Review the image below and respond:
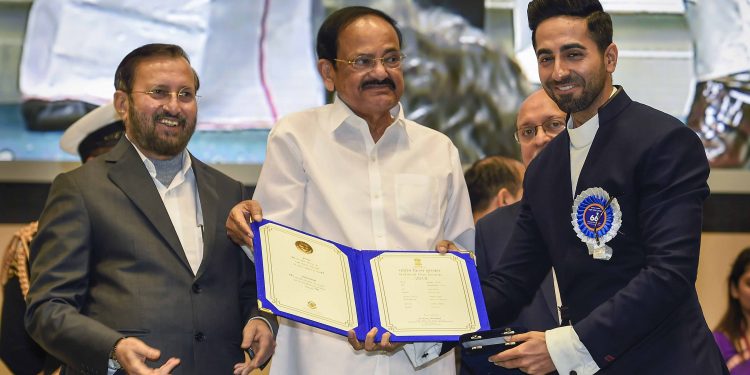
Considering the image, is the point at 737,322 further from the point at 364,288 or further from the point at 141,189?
the point at 141,189

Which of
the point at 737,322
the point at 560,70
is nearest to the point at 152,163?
the point at 560,70

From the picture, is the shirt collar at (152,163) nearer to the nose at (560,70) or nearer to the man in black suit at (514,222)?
the man in black suit at (514,222)

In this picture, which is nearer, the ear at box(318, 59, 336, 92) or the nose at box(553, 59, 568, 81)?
the nose at box(553, 59, 568, 81)

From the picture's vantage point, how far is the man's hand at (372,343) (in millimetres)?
2924

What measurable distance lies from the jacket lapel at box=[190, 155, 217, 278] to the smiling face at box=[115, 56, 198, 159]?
0.38 feet

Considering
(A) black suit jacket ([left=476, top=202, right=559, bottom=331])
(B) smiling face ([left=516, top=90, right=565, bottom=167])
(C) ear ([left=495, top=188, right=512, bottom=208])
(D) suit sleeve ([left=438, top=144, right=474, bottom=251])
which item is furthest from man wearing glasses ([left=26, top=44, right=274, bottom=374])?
(C) ear ([left=495, top=188, right=512, bottom=208])

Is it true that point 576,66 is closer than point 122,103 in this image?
Yes

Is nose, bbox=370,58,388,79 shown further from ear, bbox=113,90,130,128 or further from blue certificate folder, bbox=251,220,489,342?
ear, bbox=113,90,130,128

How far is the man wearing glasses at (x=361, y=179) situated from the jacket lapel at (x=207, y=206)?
0.31 ft

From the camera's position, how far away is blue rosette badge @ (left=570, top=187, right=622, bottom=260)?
108 inches

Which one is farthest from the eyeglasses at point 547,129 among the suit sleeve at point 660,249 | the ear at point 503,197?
the suit sleeve at point 660,249

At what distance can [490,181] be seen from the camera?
4.50 metres

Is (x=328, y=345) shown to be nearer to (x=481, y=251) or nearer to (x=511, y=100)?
(x=481, y=251)

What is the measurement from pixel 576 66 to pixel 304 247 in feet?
3.08
